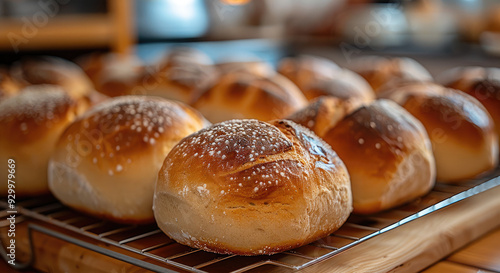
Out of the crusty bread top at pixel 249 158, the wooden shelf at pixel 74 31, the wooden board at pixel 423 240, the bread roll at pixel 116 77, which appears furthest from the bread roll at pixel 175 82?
the wooden shelf at pixel 74 31

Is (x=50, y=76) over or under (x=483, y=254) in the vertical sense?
over

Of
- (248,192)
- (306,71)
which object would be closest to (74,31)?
(306,71)

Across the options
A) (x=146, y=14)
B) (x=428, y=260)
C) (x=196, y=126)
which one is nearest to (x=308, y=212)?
(x=428, y=260)

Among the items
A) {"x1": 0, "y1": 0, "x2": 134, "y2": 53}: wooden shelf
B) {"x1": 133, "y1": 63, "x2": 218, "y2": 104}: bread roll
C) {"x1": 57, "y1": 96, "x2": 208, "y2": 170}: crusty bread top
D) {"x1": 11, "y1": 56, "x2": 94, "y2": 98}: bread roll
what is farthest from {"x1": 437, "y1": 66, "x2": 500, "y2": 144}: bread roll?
{"x1": 0, "y1": 0, "x2": 134, "y2": 53}: wooden shelf

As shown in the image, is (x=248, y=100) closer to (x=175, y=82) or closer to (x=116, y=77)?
(x=175, y=82)

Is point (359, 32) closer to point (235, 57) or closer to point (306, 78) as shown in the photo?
point (235, 57)

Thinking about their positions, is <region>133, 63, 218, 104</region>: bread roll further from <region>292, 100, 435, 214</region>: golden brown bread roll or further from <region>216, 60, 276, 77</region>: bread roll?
<region>292, 100, 435, 214</region>: golden brown bread roll
